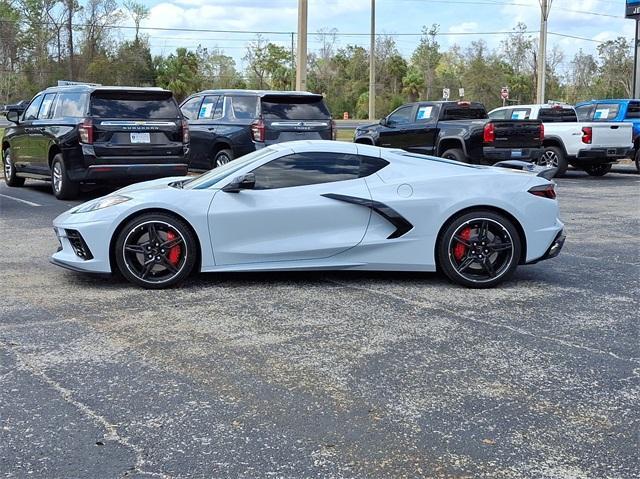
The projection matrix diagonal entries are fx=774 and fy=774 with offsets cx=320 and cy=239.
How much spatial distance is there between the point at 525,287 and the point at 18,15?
76445 mm

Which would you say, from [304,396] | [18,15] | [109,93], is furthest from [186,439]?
[18,15]

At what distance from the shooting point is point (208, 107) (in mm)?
15195

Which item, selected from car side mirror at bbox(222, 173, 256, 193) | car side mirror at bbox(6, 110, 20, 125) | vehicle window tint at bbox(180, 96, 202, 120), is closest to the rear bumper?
vehicle window tint at bbox(180, 96, 202, 120)

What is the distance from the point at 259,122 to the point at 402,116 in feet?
16.8

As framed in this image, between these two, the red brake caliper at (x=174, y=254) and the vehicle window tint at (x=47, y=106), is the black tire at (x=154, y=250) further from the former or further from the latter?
the vehicle window tint at (x=47, y=106)

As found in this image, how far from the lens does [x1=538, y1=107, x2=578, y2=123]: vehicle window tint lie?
1884 cm

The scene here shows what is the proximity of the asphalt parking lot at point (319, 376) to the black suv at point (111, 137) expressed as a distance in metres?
4.64

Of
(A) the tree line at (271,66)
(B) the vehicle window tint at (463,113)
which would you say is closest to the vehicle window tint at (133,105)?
(B) the vehicle window tint at (463,113)

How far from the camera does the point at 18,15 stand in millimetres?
73562

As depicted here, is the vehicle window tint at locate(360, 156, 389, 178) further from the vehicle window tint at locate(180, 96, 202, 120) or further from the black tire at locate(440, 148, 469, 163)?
the black tire at locate(440, 148, 469, 163)

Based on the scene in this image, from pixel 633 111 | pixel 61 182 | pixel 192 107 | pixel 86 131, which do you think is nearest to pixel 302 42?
pixel 192 107

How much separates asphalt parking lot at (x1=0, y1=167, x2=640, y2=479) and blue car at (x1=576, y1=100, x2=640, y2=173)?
13416mm

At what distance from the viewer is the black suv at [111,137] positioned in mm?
11711

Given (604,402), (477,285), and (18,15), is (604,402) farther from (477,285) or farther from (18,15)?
(18,15)
